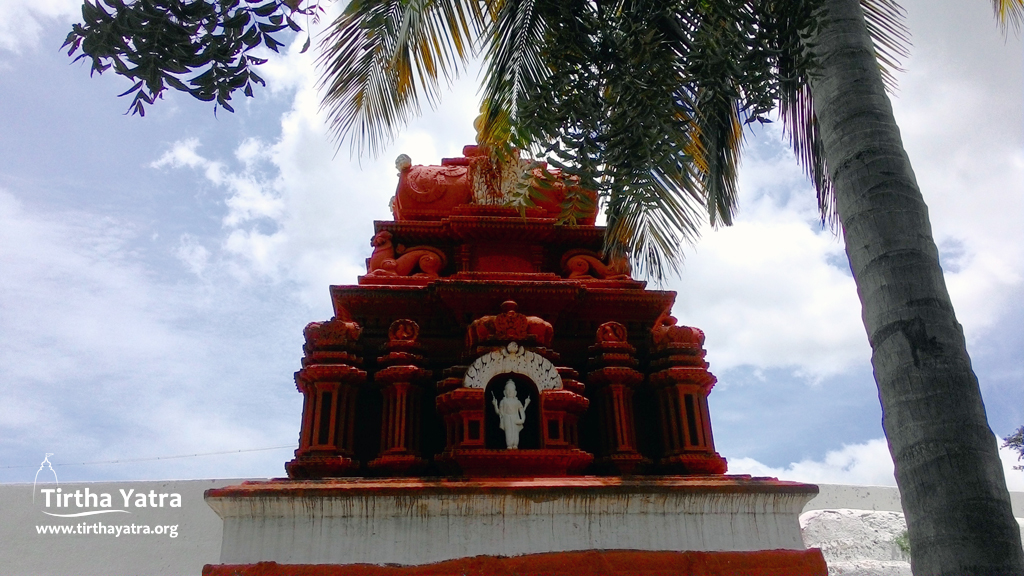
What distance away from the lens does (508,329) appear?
6754mm

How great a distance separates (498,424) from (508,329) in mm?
937

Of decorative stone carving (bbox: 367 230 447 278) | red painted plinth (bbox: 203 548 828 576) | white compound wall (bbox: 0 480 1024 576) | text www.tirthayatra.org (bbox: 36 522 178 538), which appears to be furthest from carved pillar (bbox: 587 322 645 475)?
text www.tirthayatra.org (bbox: 36 522 178 538)

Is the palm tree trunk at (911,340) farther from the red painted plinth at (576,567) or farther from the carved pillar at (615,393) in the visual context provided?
the carved pillar at (615,393)

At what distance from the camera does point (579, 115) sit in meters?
4.43

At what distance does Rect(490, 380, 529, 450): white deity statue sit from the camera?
6.42 meters

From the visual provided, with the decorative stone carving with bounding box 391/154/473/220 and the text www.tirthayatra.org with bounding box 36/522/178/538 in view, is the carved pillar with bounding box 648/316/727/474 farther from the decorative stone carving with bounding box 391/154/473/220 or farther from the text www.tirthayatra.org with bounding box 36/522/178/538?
the text www.tirthayatra.org with bounding box 36/522/178/538

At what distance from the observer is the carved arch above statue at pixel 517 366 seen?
661cm

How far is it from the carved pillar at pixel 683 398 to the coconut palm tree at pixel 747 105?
1.28 meters

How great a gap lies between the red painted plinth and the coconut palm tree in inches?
102

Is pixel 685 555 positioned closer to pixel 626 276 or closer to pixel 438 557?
pixel 438 557

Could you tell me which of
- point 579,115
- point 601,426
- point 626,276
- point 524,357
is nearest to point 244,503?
point 524,357

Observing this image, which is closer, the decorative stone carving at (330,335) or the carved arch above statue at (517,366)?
the carved arch above statue at (517,366)

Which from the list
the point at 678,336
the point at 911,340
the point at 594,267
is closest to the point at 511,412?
the point at 678,336

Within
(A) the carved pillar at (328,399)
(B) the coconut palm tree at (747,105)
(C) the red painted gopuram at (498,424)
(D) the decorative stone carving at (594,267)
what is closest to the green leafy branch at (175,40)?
(B) the coconut palm tree at (747,105)
